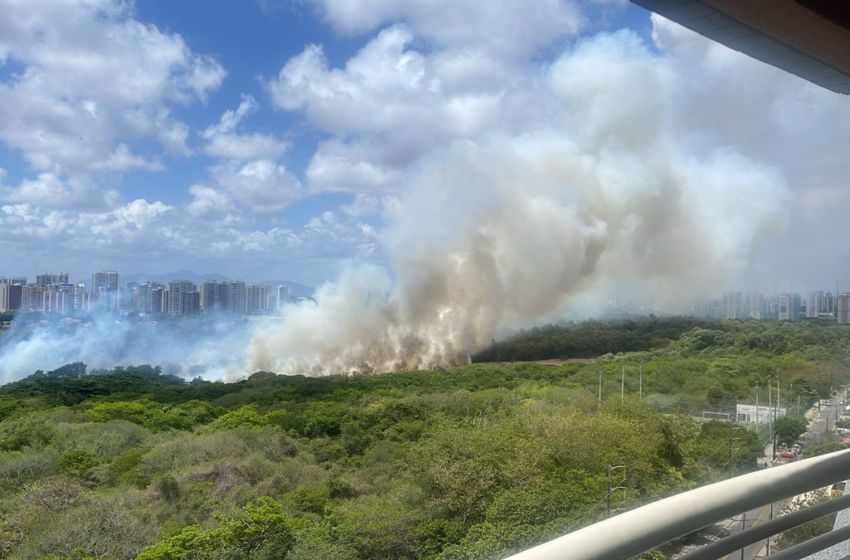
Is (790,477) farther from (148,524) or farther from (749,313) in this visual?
(749,313)

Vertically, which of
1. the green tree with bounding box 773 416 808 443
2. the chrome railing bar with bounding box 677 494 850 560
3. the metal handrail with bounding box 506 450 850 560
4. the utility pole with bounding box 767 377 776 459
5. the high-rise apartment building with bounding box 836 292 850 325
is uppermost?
the high-rise apartment building with bounding box 836 292 850 325

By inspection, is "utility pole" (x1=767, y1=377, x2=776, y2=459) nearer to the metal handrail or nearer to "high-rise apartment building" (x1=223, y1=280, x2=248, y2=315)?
the metal handrail

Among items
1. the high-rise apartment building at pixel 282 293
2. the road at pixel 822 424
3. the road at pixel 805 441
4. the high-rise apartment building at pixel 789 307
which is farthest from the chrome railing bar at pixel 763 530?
the high-rise apartment building at pixel 282 293

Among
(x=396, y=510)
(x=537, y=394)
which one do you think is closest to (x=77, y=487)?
(x=396, y=510)

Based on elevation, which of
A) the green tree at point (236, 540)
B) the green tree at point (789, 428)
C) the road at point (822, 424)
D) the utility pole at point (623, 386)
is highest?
the road at point (822, 424)

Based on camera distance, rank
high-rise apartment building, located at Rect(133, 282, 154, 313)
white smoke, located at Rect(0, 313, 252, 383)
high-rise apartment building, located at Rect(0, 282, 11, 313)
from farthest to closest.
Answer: high-rise apartment building, located at Rect(133, 282, 154, 313), high-rise apartment building, located at Rect(0, 282, 11, 313), white smoke, located at Rect(0, 313, 252, 383)

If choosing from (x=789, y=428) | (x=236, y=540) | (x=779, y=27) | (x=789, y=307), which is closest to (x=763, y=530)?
(x=779, y=27)

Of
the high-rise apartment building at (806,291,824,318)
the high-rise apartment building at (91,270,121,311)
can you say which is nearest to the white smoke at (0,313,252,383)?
the high-rise apartment building at (91,270,121,311)

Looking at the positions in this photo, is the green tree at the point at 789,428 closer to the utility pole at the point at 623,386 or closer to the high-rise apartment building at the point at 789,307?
the utility pole at the point at 623,386
